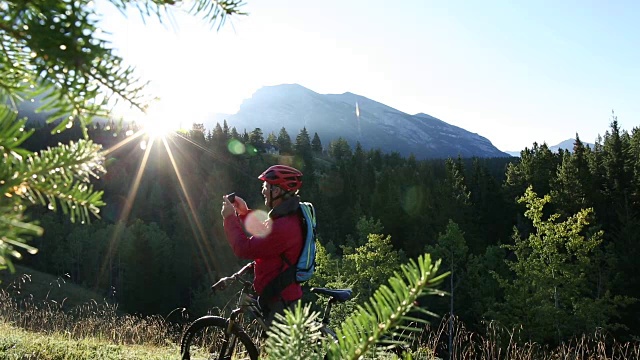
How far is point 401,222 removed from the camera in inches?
2181

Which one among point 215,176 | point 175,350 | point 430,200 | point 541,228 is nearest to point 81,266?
point 215,176

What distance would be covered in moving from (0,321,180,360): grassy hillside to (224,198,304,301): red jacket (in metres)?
2.88

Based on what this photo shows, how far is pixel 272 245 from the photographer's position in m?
3.72

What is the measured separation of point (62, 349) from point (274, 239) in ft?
12.1

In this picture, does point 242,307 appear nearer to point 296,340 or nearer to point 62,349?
point 62,349

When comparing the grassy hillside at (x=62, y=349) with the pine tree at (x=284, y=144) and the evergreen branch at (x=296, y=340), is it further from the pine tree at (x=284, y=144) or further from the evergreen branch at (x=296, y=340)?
the pine tree at (x=284, y=144)

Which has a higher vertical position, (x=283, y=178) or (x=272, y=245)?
(x=283, y=178)

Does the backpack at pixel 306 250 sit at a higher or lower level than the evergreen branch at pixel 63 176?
lower

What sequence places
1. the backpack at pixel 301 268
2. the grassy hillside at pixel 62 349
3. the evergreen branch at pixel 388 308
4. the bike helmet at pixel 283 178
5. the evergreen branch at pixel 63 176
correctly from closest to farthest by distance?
the evergreen branch at pixel 388 308, the evergreen branch at pixel 63 176, the backpack at pixel 301 268, the bike helmet at pixel 283 178, the grassy hillside at pixel 62 349

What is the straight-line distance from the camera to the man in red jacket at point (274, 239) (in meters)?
3.73

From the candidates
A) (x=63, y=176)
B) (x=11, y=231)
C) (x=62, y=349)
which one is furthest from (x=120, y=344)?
(x=11, y=231)

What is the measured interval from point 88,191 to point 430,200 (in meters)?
57.0

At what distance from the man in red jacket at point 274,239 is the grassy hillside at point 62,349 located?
2.85 metres

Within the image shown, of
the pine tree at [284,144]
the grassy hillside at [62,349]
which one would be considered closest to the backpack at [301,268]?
the grassy hillside at [62,349]
